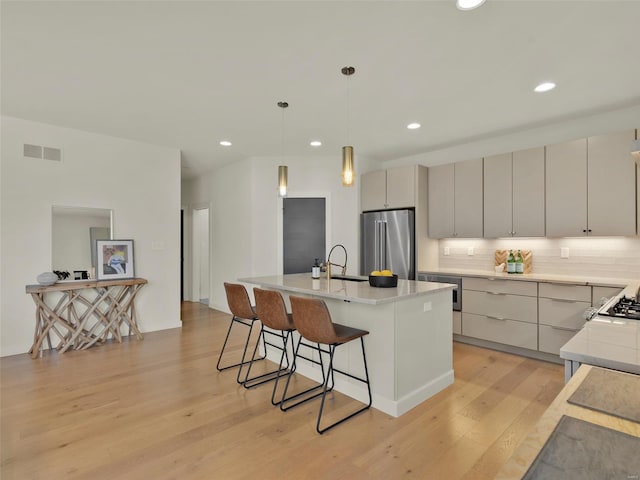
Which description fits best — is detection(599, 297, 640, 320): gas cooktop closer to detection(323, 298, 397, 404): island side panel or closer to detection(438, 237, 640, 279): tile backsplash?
detection(323, 298, 397, 404): island side panel

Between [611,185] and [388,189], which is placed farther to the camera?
[388,189]

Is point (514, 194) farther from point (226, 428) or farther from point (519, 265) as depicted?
point (226, 428)

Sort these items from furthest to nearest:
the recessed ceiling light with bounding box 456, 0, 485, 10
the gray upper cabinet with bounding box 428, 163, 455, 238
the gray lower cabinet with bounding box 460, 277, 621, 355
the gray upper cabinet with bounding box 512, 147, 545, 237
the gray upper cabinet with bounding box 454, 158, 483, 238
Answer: the gray upper cabinet with bounding box 428, 163, 455, 238, the gray upper cabinet with bounding box 454, 158, 483, 238, the gray upper cabinet with bounding box 512, 147, 545, 237, the gray lower cabinet with bounding box 460, 277, 621, 355, the recessed ceiling light with bounding box 456, 0, 485, 10

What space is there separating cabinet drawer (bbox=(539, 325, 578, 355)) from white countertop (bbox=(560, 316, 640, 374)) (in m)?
2.13

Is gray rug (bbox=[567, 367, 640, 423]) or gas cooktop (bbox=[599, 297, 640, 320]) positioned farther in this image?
gas cooktop (bbox=[599, 297, 640, 320])

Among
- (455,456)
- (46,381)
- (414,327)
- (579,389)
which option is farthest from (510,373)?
(46,381)

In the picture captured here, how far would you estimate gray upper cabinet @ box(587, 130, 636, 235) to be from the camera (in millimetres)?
3197

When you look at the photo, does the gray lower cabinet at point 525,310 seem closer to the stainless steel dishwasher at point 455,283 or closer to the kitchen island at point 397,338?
the stainless steel dishwasher at point 455,283

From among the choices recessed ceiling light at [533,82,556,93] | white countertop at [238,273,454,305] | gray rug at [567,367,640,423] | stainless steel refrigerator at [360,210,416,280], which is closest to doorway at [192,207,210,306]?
stainless steel refrigerator at [360,210,416,280]

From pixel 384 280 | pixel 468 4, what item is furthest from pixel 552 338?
pixel 468 4

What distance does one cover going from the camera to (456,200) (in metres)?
4.48

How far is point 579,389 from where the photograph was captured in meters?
1.00

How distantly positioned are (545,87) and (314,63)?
2037 millimetres

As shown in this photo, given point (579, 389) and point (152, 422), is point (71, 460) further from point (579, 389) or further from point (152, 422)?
point (579, 389)
